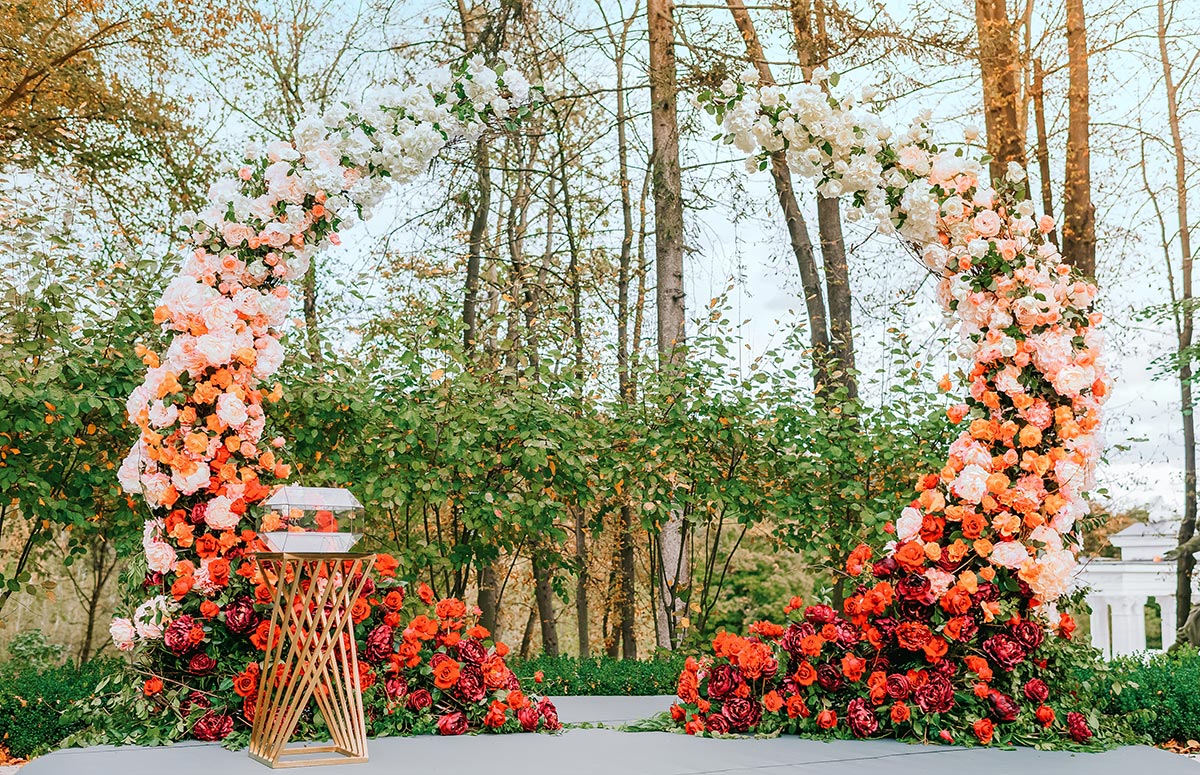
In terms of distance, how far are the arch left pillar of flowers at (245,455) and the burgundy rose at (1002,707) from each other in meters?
1.49

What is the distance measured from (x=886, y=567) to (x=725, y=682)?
70cm

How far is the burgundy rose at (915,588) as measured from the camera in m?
3.35

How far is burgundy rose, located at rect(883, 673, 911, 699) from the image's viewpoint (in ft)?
10.8

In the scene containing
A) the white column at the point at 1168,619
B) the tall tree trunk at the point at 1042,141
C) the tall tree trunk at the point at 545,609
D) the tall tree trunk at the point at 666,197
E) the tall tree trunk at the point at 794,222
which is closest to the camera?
the tall tree trunk at the point at 666,197

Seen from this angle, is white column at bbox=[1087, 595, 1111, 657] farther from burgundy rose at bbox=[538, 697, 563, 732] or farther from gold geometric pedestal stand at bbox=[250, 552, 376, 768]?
gold geometric pedestal stand at bbox=[250, 552, 376, 768]

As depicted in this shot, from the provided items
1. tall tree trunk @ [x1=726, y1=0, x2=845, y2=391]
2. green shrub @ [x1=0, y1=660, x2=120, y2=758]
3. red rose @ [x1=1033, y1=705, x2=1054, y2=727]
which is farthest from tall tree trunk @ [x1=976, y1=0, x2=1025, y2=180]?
green shrub @ [x1=0, y1=660, x2=120, y2=758]

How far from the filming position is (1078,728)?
10.6 feet

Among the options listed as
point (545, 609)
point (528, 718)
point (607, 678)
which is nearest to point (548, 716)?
point (528, 718)

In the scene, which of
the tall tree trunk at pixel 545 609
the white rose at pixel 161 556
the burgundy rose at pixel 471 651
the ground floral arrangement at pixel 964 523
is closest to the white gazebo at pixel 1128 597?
the tall tree trunk at pixel 545 609

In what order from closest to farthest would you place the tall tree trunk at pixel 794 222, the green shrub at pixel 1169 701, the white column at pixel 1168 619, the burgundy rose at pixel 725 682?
the burgundy rose at pixel 725 682, the green shrub at pixel 1169 701, the tall tree trunk at pixel 794 222, the white column at pixel 1168 619

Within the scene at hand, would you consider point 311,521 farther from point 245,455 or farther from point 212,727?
point 212,727

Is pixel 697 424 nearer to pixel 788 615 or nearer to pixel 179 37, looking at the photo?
pixel 788 615

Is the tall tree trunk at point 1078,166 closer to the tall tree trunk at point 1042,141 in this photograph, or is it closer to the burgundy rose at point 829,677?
the tall tree trunk at point 1042,141

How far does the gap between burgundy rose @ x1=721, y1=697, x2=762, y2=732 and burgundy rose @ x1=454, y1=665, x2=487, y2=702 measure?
0.86 m
